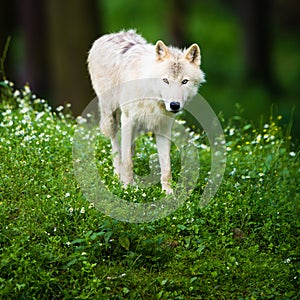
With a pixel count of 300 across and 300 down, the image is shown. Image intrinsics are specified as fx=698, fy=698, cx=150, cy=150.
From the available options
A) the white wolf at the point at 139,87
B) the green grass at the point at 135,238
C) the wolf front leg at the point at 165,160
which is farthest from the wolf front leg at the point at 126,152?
the wolf front leg at the point at 165,160

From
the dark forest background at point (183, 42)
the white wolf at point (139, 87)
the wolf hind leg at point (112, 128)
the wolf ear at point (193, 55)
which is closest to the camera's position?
the white wolf at point (139, 87)

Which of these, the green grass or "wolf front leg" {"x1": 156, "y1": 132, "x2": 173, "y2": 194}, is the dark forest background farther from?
"wolf front leg" {"x1": 156, "y1": 132, "x2": 173, "y2": 194}

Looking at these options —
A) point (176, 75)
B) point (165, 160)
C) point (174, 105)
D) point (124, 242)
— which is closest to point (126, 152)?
point (165, 160)

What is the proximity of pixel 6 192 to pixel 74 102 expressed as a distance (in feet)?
25.9

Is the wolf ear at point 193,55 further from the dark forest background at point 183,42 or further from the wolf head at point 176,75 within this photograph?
the dark forest background at point 183,42

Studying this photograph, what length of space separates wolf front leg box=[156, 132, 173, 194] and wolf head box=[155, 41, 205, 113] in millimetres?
697

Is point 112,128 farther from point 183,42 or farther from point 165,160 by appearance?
point 183,42

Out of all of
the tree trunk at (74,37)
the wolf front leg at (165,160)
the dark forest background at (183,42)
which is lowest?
the wolf front leg at (165,160)

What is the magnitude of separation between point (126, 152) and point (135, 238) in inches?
61.2

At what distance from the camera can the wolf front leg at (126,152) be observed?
25.8ft

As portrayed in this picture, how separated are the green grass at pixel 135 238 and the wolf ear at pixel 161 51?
1.41 metres

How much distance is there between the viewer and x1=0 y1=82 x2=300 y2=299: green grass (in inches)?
242

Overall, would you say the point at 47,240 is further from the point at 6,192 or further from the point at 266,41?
the point at 266,41

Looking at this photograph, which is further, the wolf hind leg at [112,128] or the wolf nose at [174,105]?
the wolf hind leg at [112,128]
